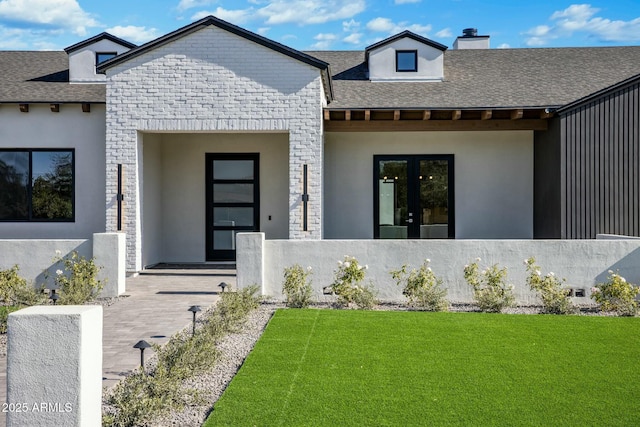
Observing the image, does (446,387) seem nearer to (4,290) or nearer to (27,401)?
(27,401)

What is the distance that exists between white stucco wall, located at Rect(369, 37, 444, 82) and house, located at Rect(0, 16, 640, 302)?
56mm

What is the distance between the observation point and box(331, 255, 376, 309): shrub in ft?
32.5

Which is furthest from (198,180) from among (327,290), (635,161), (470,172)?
(635,161)

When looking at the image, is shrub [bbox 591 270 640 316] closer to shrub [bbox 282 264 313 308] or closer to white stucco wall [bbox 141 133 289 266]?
shrub [bbox 282 264 313 308]

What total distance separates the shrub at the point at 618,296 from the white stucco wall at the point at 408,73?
9050mm

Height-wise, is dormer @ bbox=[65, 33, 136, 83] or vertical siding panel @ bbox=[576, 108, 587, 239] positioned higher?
dormer @ bbox=[65, 33, 136, 83]

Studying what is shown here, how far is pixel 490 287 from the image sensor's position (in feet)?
33.2

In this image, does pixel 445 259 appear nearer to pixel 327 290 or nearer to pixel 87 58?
pixel 327 290

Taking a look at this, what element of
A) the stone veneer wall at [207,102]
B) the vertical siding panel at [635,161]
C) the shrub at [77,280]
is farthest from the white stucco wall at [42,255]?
the vertical siding panel at [635,161]

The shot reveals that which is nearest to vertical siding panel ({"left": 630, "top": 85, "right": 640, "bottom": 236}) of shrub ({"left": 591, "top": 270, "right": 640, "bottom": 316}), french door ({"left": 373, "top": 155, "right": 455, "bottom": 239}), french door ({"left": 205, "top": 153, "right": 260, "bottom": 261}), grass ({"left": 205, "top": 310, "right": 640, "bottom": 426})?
shrub ({"left": 591, "top": 270, "right": 640, "bottom": 316})

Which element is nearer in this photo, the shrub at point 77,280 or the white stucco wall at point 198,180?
the shrub at point 77,280

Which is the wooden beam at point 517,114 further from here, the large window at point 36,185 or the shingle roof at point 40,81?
the large window at point 36,185

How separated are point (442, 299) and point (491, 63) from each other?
35.2 ft

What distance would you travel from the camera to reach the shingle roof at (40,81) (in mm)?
14406
